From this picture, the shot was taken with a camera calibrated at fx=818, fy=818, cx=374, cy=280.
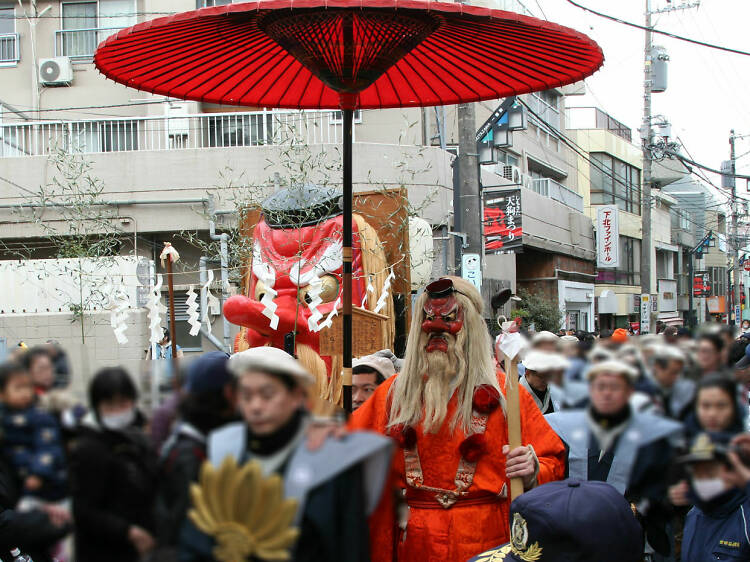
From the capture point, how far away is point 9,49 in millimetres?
15633

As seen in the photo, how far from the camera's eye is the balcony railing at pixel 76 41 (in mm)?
→ 15375

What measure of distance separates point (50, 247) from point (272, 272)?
9265 mm

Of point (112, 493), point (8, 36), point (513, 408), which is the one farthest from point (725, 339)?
point (8, 36)

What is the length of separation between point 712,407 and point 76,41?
1627 centimetres

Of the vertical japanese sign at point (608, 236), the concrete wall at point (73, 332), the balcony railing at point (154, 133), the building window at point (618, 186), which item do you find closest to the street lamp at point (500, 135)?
the balcony railing at point (154, 133)

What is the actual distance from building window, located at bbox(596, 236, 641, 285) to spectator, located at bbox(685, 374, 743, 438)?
25709 mm

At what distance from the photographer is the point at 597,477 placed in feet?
11.0

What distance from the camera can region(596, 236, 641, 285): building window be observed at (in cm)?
2634

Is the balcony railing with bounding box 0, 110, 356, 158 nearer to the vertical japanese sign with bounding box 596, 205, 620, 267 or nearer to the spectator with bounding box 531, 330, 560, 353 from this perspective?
the vertical japanese sign with bounding box 596, 205, 620, 267

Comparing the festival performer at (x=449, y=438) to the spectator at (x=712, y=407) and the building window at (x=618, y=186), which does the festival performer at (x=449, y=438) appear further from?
the building window at (x=618, y=186)

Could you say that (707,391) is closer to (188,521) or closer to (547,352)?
(547,352)

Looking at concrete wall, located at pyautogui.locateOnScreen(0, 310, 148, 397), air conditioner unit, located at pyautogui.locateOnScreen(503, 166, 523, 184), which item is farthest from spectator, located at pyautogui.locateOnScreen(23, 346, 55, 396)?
air conditioner unit, located at pyautogui.locateOnScreen(503, 166, 523, 184)

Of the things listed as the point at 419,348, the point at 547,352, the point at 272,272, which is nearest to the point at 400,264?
the point at 272,272

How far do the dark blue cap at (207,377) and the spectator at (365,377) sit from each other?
8.43 feet
